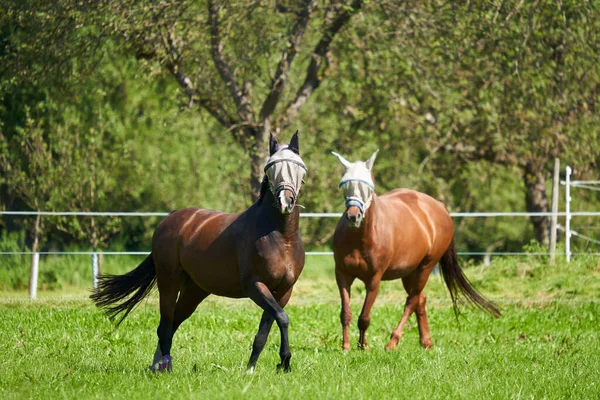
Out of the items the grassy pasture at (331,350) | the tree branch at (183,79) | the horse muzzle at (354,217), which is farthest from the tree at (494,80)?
the horse muzzle at (354,217)

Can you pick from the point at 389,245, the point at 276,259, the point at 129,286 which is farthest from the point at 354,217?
the point at 129,286

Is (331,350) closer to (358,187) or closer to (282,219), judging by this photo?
(358,187)

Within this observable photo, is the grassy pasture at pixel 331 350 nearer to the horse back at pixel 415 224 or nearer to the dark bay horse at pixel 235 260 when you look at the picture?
the dark bay horse at pixel 235 260

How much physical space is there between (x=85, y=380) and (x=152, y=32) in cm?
889

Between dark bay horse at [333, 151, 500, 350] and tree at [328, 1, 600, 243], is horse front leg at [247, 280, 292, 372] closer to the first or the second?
dark bay horse at [333, 151, 500, 350]

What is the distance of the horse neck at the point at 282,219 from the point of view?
6.46m

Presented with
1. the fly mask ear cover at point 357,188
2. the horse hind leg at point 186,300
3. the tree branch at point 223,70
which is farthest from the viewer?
the tree branch at point 223,70

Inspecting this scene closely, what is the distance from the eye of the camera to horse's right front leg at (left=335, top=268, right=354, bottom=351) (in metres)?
8.70

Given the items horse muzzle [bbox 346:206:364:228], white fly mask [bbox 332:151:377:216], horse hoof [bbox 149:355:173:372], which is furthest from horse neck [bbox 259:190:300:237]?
white fly mask [bbox 332:151:377:216]

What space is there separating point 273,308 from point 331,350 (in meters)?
2.40

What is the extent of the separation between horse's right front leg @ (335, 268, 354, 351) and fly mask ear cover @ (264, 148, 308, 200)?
9.35 ft

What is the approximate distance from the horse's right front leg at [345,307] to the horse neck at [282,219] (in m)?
2.51

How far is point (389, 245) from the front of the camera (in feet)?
29.8

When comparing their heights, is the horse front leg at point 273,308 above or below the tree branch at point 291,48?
below
